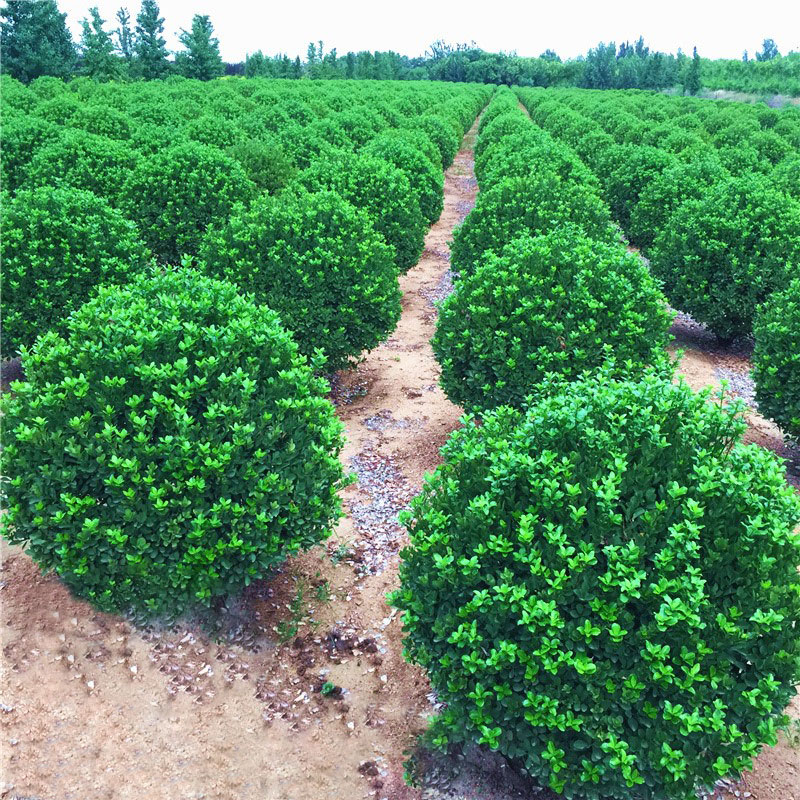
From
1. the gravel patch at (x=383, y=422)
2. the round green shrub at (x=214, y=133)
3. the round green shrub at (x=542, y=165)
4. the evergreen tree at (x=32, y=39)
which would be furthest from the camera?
the evergreen tree at (x=32, y=39)

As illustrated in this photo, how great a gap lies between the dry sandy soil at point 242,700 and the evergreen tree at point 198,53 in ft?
234

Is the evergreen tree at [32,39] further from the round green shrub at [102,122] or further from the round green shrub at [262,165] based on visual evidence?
the round green shrub at [262,165]

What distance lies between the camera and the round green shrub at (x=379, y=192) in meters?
13.1

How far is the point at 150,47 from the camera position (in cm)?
6638

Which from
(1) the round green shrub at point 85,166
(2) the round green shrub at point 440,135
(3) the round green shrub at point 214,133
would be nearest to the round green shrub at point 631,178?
(2) the round green shrub at point 440,135

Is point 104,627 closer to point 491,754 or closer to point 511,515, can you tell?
point 491,754

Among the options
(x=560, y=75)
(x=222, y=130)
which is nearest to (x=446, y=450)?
(x=222, y=130)

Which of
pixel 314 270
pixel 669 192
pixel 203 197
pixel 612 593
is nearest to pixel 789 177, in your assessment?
pixel 669 192

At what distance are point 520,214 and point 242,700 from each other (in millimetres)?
8801

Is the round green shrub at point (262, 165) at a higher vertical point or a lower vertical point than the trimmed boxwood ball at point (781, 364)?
higher

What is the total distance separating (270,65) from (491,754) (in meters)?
92.4

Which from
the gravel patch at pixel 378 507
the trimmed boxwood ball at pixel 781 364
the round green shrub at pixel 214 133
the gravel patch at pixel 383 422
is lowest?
the gravel patch at pixel 383 422

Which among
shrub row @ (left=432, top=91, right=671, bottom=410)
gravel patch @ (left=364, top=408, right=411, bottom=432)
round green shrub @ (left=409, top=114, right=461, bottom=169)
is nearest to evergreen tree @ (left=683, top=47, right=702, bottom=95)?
round green shrub @ (left=409, top=114, right=461, bottom=169)

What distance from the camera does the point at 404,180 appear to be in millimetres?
13648
